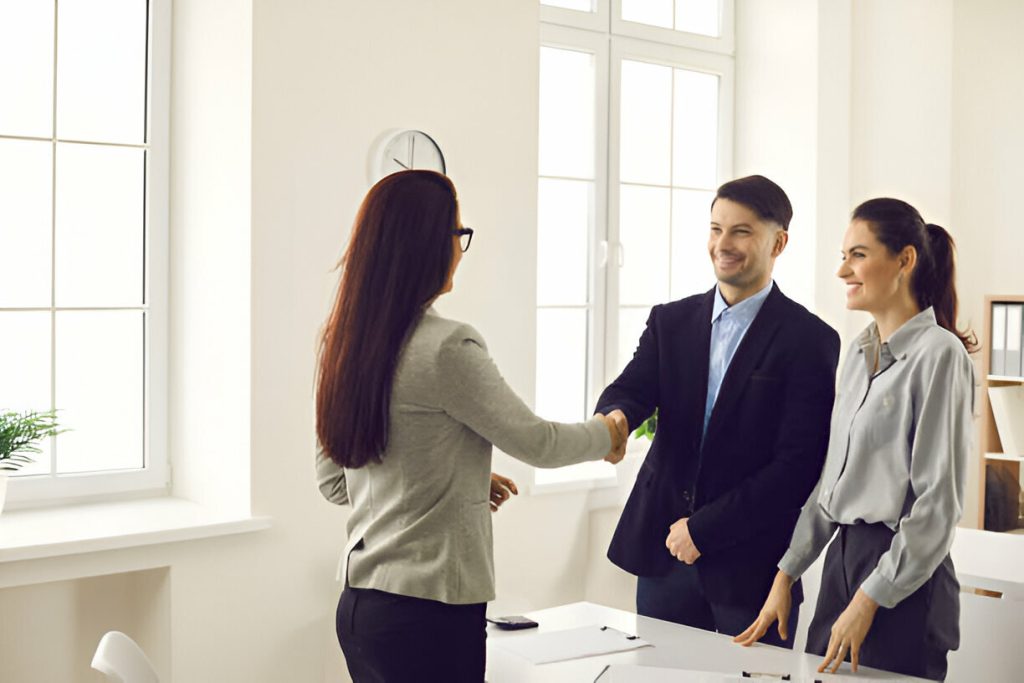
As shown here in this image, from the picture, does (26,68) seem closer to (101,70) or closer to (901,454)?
(101,70)

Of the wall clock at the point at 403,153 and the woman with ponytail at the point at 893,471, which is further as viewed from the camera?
the wall clock at the point at 403,153

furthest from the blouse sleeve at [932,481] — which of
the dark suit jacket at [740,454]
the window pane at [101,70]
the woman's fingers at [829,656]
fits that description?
the window pane at [101,70]

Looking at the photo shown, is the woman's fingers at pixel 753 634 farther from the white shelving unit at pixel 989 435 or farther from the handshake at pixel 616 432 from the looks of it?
the white shelving unit at pixel 989 435

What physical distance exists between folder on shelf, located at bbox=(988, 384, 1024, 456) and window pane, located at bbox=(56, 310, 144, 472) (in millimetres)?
3155

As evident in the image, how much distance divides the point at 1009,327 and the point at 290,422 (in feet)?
9.12

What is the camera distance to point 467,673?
189 cm

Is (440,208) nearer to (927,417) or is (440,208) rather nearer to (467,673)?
(467,673)

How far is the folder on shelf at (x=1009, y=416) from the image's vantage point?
4.35m

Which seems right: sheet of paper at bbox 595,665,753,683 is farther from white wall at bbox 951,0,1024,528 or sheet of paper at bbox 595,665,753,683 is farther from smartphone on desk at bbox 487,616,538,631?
white wall at bbox 951,0,1024,528

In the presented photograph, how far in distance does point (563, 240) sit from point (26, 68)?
2020 mm

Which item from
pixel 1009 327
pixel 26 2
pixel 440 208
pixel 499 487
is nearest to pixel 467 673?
pixel 499 487

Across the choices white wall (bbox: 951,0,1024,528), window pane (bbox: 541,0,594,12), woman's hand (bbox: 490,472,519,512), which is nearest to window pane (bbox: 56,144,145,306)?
woman's hand (bbox: 490,472,519,512)

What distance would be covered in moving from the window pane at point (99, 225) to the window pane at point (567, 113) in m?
1.58

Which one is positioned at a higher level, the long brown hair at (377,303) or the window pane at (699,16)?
the window pane at (699,16)
